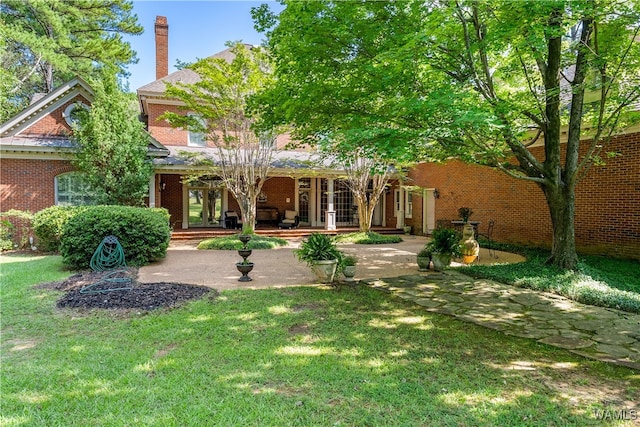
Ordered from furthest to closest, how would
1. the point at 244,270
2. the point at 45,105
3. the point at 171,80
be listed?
the point at 171,80, the point at 45,105, the point at 244,270

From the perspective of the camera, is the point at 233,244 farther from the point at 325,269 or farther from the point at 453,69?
the point at 453,69

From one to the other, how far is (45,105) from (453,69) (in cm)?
1372

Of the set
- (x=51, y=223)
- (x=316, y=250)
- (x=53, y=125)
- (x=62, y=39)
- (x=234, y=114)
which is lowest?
(x=316, y=250)

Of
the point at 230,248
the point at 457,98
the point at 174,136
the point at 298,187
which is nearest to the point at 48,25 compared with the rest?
the point at 174,136

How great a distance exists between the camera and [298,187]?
18.9m

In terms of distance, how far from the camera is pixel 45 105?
12.8m

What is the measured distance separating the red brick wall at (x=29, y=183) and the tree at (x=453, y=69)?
33.6 ft

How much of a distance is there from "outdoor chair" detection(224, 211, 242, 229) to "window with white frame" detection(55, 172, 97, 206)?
18.4ft

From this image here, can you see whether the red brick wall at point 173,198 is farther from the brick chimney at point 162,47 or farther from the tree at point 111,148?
the brick chimney at point 162,47

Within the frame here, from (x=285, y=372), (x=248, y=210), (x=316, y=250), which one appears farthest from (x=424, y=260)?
(x=248, y=210)

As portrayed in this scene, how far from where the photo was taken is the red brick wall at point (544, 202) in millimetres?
9086

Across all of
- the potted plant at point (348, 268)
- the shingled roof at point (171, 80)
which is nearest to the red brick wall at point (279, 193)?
the shingled roof at point (171, 80)

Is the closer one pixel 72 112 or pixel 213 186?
pixel 72 112

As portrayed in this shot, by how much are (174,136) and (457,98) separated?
14641mm
